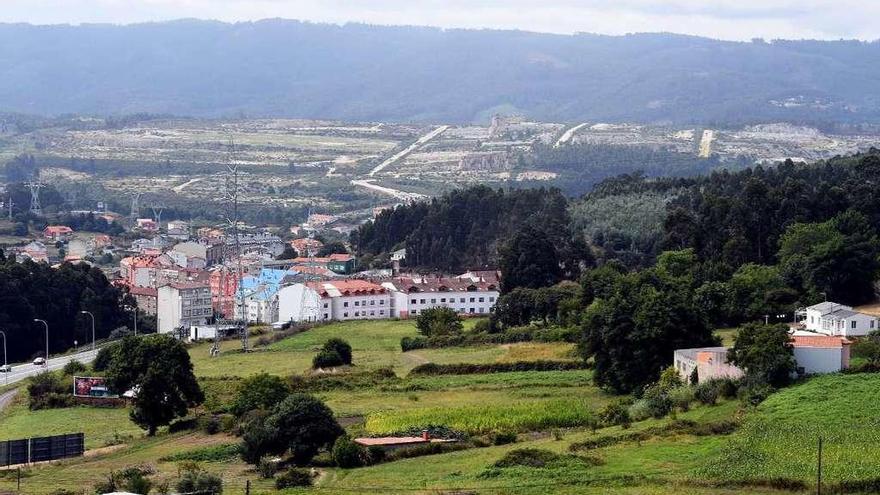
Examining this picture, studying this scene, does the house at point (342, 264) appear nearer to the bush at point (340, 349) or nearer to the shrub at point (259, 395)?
the bush at point (340, 349)

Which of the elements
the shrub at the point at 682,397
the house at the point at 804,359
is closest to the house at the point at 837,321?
the house at the point at 804,359

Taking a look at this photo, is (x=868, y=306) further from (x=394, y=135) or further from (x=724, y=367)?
(x=394, y=135)

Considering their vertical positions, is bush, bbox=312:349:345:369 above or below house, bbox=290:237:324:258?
below

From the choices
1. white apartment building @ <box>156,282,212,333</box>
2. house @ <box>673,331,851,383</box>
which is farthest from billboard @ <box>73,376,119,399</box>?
white apartment building @ <box>156,282,212,333</box>

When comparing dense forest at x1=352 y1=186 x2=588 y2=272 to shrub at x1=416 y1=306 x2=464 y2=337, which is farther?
dense forest at x1=352 y1=186 x2=588 y2=272

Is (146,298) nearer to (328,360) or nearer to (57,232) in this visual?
(57,232)

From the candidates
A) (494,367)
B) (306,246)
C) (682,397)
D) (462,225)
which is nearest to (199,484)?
(682,397)

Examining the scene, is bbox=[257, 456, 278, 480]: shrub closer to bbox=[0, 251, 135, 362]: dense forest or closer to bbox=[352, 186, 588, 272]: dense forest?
bbox=[0, 251, 135, 362]: dense forest
